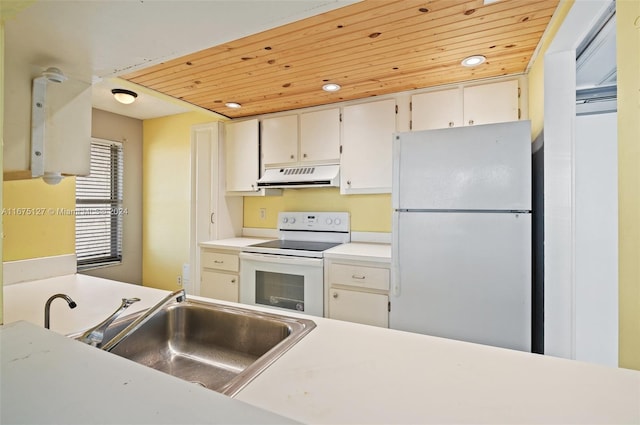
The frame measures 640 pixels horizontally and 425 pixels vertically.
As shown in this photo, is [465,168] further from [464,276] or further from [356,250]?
[356,250]

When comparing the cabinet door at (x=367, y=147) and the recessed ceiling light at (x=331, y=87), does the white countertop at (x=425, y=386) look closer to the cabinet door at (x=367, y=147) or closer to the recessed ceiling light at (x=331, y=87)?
the cabinet door at (x=367, y=147)

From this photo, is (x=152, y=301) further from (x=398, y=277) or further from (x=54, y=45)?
(x=398, y=277)

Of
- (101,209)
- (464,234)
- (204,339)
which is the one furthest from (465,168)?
(101,209)

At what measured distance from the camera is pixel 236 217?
3365 mm

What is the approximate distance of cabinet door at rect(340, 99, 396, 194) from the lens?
2.49 meters

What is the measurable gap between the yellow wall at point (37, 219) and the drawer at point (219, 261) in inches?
42.7

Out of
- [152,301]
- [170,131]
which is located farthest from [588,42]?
[170,131]

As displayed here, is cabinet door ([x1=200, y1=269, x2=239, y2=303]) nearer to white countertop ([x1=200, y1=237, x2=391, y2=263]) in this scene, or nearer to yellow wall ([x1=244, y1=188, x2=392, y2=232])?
white countertop ([x1=200, y1=237, x2=391, y2=263])

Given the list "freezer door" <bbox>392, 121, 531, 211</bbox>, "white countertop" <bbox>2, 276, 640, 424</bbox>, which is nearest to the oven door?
"freezer door" <bbox>392, 121, 531, 211</bbox>

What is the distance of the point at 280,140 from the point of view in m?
2.95

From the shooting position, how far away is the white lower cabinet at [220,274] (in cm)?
270

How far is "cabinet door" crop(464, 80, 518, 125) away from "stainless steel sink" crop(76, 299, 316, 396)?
198cm

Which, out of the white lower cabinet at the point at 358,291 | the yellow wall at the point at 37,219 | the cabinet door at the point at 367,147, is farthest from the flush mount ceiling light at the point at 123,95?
the white lower cabinet at the point at 358,291

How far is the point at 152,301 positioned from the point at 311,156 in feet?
6.08
